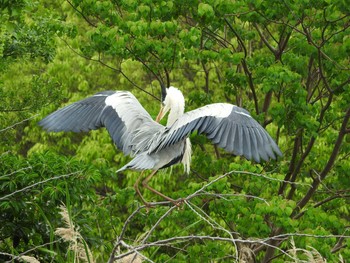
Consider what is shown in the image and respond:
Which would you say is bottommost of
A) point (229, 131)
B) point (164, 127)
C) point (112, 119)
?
point (112, 119)

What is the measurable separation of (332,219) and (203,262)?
1505 millimetres

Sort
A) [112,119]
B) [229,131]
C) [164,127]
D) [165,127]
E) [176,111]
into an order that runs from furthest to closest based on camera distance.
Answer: [112,119] < [176,111] < [164,127] < [165,127] < [229,131]

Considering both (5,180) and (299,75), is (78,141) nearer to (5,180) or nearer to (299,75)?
(299,75)

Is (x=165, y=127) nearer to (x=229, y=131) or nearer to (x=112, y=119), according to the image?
(x=112, y=119)

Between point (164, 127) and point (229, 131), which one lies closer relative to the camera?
point (229, 131)

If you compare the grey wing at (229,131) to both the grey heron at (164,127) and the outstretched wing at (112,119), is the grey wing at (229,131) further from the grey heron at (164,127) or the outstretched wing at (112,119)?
the outstretched wing at (112,119)

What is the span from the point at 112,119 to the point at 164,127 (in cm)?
63

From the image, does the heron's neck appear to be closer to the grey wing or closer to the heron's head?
the heron's head

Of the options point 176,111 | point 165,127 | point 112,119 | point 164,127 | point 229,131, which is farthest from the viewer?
point 112,119

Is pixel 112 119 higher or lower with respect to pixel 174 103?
lower

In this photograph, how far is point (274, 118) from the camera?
1002 centimetres

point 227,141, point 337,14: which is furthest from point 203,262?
point 227,141

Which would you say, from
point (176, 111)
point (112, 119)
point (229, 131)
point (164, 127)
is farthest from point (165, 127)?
point (229, 131)

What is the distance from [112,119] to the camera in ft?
25.6
